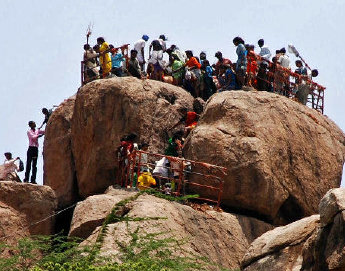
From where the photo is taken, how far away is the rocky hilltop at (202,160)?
2919 cm

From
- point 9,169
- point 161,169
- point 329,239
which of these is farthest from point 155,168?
point 329,239

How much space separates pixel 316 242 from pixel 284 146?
9.30 meters

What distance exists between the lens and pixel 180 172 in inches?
1184

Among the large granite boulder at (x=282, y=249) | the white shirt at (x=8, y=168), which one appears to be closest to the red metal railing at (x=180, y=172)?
the white shirt at (x=8, y=168)

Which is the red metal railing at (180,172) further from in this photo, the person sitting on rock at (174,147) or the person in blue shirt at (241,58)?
the person in blue shirt at (241,58)

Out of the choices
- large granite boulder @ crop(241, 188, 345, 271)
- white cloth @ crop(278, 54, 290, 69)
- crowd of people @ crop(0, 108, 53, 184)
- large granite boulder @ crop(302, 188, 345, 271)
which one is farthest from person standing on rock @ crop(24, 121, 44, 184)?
large granite boulder @ crop(302, 188, 345, 271)

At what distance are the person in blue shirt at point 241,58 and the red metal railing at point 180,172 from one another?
10.3ft

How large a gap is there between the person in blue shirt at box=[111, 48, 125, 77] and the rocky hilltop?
930 millimetres

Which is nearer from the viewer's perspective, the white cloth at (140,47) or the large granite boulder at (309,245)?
the large granite boulder at (309,245)

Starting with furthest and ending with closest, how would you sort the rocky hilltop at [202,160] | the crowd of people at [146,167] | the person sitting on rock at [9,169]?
the person sitting on rock at [9,169] → the crowd of people at [146,167] → the rocky hilltop at [202,160]

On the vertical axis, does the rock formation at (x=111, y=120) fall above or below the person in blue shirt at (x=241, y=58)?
below

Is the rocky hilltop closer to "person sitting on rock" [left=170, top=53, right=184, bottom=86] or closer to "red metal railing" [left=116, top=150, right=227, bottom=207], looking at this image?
"red metal railing" [left=116, top=150, right=227, bottom=207]

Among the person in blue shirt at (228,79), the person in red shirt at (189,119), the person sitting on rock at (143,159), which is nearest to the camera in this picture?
the person sitting on rock at (143,159)

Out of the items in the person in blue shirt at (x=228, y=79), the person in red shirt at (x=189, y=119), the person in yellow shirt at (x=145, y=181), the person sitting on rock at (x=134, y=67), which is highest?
the person sitting on rock at (x=134, y=67)
